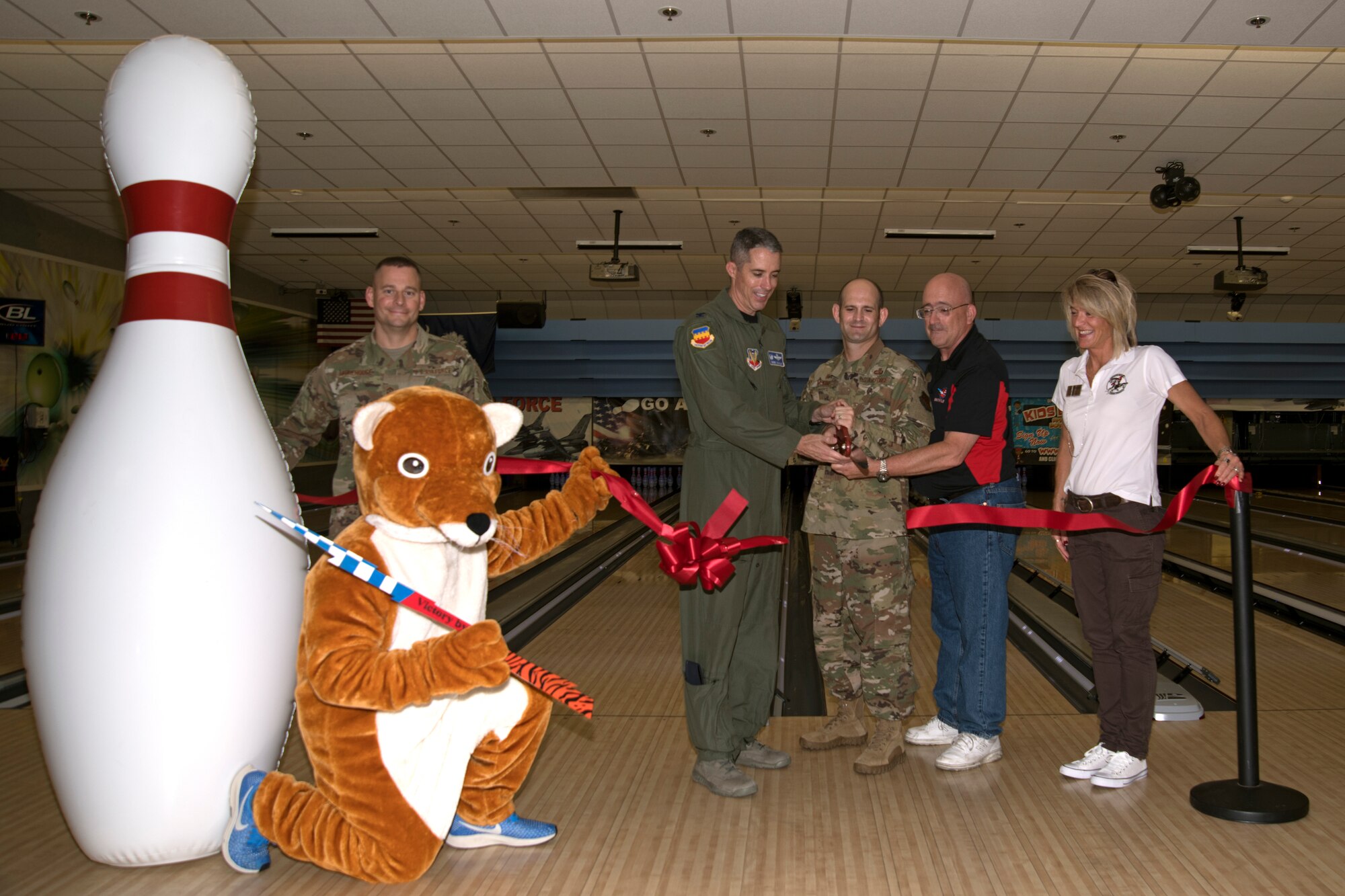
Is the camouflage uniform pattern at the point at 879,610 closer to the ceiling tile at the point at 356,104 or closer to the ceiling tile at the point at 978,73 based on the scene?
the ceiling tile at the point at 978,73

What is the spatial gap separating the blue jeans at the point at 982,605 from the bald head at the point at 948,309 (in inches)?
17.6

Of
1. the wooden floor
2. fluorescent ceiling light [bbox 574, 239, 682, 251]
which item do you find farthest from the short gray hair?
fluorescent ceiling light [bbox 574, 239, 682, 251]

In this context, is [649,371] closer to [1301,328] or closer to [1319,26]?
[1301,328]

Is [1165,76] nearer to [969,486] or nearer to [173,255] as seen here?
[969,486]

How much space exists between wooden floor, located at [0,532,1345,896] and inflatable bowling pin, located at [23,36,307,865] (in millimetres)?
237

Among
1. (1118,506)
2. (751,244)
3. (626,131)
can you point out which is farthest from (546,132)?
(1118,506)

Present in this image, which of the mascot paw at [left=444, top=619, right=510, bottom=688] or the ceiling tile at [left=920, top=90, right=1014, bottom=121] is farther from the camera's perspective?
the ceiling tile at [left=920, top=90, right=1014, bottom=121]

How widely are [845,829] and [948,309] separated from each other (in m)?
1.44

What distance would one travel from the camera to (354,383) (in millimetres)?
2828

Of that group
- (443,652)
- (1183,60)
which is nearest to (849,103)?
(1183,60)

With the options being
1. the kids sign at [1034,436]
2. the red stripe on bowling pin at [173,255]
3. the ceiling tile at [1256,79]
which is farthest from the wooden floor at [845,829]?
the kids sign at [1034,436]

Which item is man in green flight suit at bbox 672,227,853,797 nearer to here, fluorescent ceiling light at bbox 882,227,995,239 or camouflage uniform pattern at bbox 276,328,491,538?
camouflage uniform pattern at bbox 276,328,491,538

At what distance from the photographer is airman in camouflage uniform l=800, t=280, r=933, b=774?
9.18ft

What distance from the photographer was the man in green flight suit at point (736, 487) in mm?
2545
